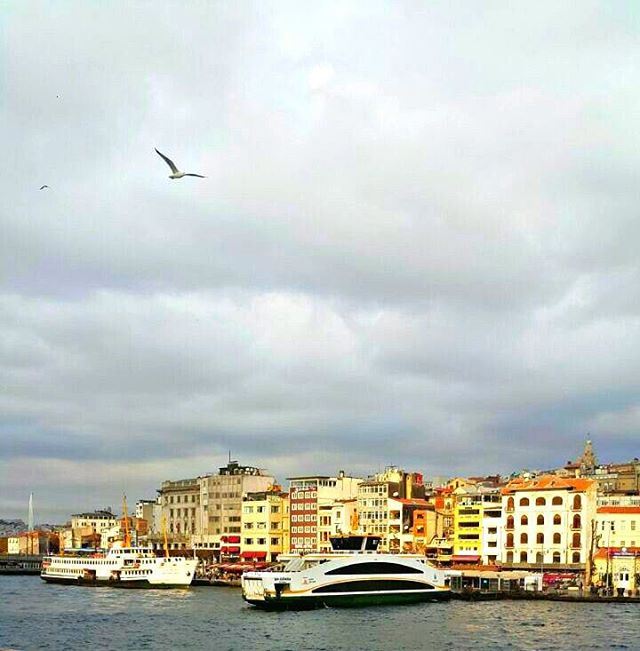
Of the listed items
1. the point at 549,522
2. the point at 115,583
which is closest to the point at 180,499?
the point at 115,583

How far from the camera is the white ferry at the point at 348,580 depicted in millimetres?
81375

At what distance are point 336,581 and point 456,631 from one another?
1803 cm

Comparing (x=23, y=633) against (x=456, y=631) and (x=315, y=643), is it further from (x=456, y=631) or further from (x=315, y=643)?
(x=456, y=631)

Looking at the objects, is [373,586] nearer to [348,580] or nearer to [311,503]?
[348,580]

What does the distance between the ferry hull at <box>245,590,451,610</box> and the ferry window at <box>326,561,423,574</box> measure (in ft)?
5.69

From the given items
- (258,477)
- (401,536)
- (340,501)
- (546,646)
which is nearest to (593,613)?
(546,646)

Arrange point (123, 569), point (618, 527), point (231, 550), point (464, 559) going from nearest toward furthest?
point (618, 527) < point (464, 559) < point (123, 569) < point (231, 550)

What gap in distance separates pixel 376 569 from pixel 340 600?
4.74 metres

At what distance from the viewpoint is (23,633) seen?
65.6 meters

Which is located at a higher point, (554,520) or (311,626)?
(554,520)

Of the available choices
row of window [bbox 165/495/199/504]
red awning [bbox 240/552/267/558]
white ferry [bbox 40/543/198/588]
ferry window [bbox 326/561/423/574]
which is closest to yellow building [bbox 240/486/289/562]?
red awning [bbox 240/552/267/558]

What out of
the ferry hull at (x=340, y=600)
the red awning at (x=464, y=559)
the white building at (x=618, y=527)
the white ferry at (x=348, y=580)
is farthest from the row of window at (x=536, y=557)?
the ferry hull at (x=340, y=600)

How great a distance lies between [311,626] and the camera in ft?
229

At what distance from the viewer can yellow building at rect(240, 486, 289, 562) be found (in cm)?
13988
